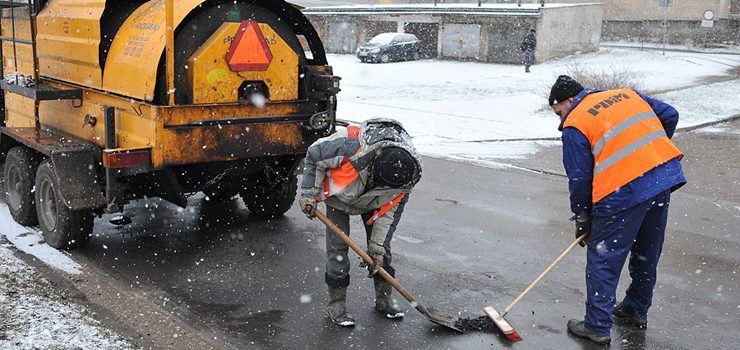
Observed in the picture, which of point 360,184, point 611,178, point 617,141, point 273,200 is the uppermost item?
point 617,141

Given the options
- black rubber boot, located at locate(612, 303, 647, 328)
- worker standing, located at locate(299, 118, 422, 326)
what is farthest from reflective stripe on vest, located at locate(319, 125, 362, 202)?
black rubber boot, located at locate(612, 303, 647, 328)

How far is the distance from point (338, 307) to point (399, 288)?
16.8 inches

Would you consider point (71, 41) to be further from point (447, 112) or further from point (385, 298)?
point (447, 112)

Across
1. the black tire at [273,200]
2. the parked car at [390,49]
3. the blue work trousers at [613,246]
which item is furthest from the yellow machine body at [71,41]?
the parked car at [390,49]

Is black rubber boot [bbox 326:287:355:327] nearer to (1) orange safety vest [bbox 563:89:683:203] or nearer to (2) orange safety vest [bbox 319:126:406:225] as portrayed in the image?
(2) orange safety vest [bbox 319:126:406:225]

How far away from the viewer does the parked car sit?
95.2 ft

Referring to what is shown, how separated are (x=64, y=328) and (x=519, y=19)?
27.0 meters

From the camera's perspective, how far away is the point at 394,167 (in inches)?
156

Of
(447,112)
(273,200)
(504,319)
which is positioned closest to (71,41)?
(273,200)

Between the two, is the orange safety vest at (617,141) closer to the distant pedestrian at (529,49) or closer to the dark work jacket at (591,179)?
the dark work jacket at (591,179)

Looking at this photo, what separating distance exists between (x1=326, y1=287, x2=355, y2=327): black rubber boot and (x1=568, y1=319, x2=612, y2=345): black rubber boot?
4.56 feet

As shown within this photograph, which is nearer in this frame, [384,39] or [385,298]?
[385,298]

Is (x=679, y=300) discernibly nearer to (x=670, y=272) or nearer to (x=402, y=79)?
(x=670, y=272)

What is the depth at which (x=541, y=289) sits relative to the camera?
202 inches
